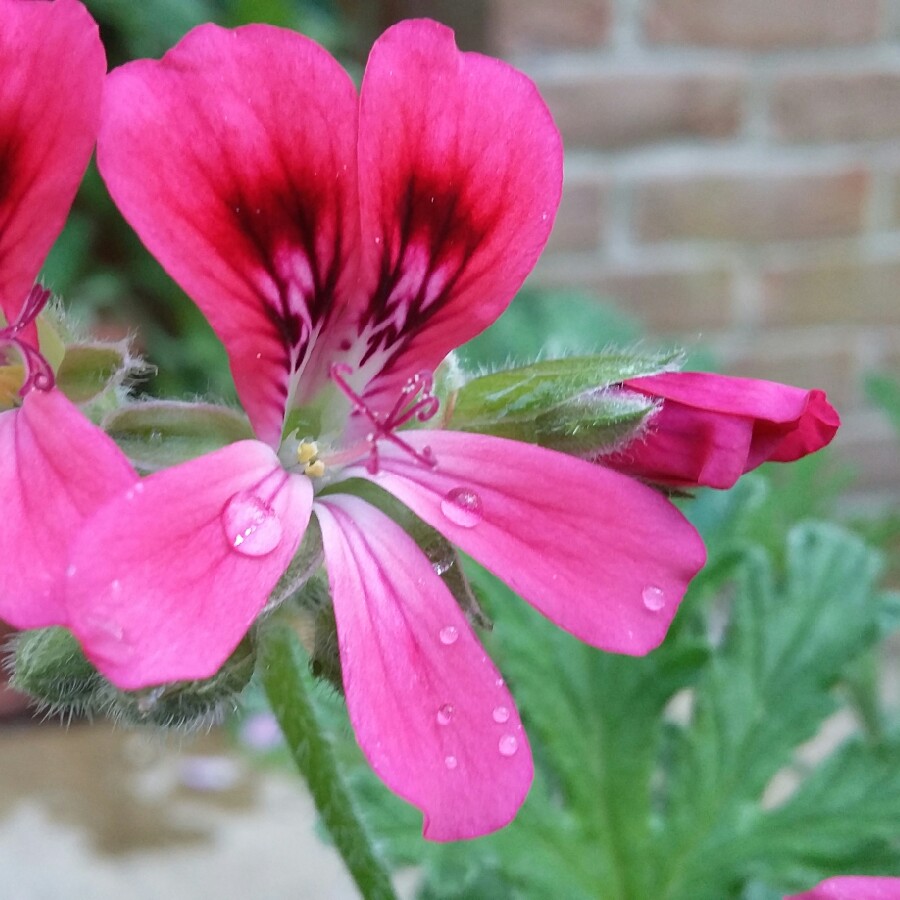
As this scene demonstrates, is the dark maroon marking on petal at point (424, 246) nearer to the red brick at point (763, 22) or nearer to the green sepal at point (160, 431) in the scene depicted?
the green sepal at point (160, 431)

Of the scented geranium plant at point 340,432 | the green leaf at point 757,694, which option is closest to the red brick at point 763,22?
the green leaf at point 757,694

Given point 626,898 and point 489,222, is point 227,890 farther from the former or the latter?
point 489,222

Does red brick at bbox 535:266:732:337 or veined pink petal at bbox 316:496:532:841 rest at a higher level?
veined pink petal at bbox 316:496:532:841

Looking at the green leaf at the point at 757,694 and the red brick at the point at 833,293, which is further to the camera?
the red brick at the point at 833,293

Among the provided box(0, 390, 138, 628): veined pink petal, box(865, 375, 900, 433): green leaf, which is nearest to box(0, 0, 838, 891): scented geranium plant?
box(0, 390, 138, 628): veined pink petal

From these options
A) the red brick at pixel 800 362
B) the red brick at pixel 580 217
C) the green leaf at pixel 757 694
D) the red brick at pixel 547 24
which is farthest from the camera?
the red brick at pixel 800 362

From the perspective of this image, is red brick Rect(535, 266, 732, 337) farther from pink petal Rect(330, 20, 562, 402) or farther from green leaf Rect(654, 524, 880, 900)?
pink petal Rect(330, 20, 562, 402)
